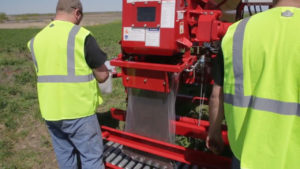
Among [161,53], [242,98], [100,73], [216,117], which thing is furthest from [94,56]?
[242,98]

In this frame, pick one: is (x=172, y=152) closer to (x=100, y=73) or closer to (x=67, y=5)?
(x=100, y=73)

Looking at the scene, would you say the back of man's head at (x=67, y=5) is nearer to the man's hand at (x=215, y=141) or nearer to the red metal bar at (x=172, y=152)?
the red metal bar at (x=172, y=152)

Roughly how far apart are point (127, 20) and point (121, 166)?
64.7 inches

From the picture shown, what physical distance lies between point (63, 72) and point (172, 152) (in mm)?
1347

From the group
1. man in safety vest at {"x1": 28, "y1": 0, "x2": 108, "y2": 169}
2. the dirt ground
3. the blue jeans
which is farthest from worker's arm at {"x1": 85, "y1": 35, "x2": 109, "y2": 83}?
the dirt ground

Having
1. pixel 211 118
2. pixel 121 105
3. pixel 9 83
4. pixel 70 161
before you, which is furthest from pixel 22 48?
pixel 211 118

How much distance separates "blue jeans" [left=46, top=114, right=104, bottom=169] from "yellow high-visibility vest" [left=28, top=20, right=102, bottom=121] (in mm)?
105

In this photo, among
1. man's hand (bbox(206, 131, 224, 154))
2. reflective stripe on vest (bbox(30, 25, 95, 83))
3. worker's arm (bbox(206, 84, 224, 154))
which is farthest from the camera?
reflective stripe on vest (bbox(30, 25, 95, 83))

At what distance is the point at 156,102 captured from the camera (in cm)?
264

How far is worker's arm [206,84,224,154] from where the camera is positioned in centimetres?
154

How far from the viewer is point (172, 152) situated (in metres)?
2.52

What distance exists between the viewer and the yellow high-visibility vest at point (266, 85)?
1150 mm

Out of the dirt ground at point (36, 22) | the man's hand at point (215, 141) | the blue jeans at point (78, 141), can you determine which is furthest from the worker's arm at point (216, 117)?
the dirt ground at point (36, 22)

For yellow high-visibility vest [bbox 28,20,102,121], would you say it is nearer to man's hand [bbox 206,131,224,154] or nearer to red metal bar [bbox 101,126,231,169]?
red metal bar [bbox 101,126,231,169]
